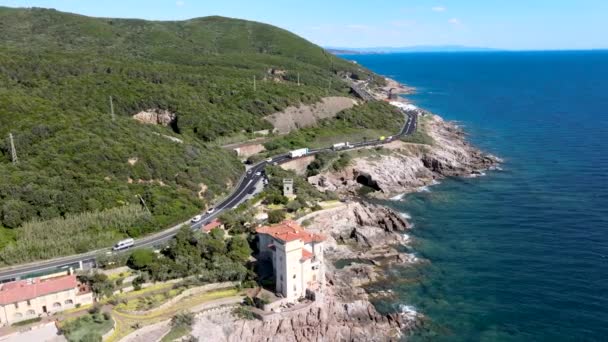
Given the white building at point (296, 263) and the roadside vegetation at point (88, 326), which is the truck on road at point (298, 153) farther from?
the roadside vegetation at point (88, 326)

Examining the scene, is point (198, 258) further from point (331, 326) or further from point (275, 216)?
point (331, 326)

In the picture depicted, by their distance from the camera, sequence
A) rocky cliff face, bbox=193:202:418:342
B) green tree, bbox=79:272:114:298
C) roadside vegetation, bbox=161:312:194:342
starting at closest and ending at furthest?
1. roadside vegetation, bbox=161:312:194:342
2. rocky cliff face, bbox=193:202:418:342
3. green tree, bbox=79:272:114:298

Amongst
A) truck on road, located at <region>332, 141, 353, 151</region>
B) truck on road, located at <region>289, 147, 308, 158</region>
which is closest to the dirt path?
truck on road, located at <region>289, 147, 308, 158</region>

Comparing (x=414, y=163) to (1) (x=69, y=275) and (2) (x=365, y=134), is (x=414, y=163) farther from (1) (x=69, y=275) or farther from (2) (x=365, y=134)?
(1) (x=69, y=275)

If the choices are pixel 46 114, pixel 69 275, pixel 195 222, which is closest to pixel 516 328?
pixel 195 222

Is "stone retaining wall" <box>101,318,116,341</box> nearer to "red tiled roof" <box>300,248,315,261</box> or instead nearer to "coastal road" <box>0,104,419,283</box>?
"coastal road" <box>0,104,419,283</box>

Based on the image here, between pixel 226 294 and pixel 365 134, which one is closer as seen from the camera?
pixel 226 294
